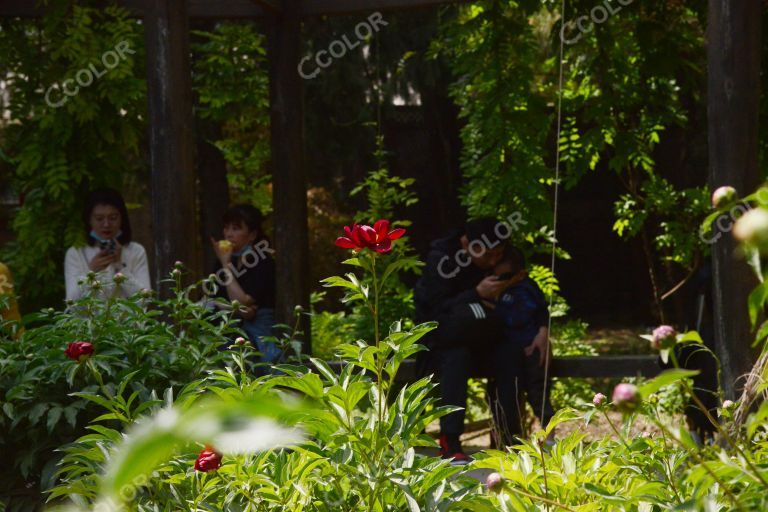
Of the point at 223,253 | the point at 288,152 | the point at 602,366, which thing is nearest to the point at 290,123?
the point at 288,152

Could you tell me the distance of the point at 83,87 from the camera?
241 inches

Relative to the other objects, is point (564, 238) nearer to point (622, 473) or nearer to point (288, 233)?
point (288, 233)

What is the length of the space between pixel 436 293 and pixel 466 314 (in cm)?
20

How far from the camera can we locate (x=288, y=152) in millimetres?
5898

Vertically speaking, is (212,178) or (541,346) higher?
(212,178)

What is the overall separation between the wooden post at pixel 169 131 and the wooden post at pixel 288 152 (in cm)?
121

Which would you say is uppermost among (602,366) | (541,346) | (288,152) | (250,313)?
(288,152)

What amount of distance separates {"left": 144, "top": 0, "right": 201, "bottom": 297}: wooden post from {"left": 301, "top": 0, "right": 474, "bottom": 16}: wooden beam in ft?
4.18

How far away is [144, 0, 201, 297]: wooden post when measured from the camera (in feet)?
15.2

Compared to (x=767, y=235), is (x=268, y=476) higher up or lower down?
lower down

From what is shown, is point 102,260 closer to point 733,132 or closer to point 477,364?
point 477,364

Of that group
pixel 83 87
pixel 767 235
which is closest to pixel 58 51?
pixel 83 87

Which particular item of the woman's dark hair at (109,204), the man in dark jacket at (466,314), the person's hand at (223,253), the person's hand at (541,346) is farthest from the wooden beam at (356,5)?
the person's hand at (541,346)

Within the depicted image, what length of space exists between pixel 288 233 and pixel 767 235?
17.3ft
